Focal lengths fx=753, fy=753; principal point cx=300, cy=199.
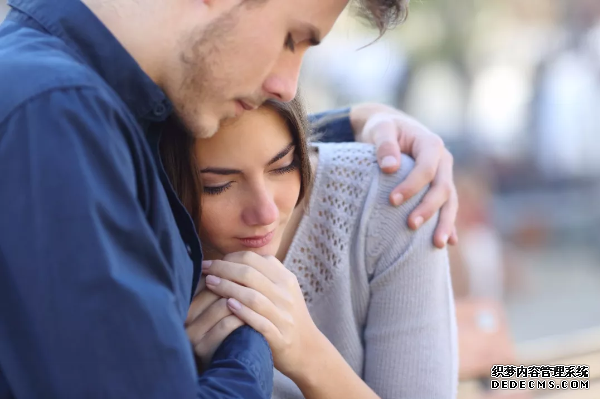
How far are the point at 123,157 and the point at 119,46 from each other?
0.23 metres

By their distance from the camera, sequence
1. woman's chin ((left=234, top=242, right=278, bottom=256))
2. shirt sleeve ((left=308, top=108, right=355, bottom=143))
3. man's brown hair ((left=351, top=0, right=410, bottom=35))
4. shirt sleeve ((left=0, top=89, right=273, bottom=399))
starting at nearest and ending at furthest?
shirt sleeve ((left=0, top=89, right=273, bottom=399)), man's brown hair ((left=351, top=0, right=410, bottom=35)), woman's chin ((left=234, top=242, right=278, bottom=256)), shirt sleeve ((left=308, top=108, right=355, bottom=143))

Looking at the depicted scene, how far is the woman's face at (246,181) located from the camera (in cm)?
184

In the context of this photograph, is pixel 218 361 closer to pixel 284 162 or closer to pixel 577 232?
pixel 284 162

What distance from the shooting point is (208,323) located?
163 cm

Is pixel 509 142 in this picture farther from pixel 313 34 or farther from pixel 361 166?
pixel 313 34

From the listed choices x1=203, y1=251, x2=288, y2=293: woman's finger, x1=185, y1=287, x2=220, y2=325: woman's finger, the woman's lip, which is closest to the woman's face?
the woman's lip

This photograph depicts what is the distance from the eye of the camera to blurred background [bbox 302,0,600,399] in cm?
413

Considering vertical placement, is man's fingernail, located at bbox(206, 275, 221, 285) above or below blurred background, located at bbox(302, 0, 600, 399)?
above

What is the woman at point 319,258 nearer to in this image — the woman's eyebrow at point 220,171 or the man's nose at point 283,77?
the woman's eyebrow at point 220,171

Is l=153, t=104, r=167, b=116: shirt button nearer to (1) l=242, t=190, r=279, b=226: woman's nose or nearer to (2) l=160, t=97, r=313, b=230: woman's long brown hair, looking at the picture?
(2) l=160, t=97, r=313, b=230: woman's long brown hair

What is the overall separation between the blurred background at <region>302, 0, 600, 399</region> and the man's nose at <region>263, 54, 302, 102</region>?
0.51 meters

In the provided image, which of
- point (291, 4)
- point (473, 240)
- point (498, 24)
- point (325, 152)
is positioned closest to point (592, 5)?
point (498, 24)

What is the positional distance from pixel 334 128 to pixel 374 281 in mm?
661

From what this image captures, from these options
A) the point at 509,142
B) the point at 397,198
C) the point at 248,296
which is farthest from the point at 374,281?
the point at 509,142
